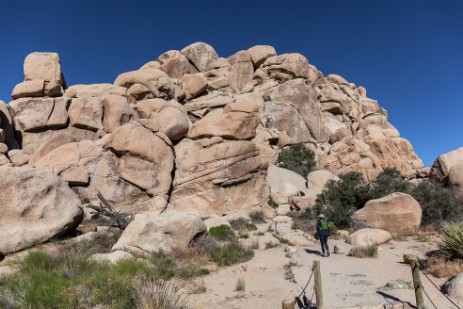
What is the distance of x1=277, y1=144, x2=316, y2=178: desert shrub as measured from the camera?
3088 cm

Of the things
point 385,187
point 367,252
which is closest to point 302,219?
point 385,187

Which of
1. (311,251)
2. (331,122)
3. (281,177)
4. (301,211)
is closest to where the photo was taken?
(311,251)

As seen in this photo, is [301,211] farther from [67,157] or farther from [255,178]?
[67,157]

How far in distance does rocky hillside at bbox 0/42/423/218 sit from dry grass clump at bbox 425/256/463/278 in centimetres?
1299

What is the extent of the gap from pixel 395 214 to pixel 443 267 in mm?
8485

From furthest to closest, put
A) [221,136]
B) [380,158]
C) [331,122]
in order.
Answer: [331,122]
[380,158]
[221,136]

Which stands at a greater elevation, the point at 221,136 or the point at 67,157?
the point at 221,136

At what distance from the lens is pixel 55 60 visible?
30.2 meters

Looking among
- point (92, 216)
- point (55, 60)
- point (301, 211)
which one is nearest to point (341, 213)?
point (301, 211)

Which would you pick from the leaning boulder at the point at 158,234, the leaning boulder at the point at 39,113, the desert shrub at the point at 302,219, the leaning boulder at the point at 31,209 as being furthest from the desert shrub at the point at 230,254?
the leaning boulder at the point at 39,113

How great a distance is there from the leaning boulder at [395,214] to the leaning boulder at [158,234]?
34.1 feet

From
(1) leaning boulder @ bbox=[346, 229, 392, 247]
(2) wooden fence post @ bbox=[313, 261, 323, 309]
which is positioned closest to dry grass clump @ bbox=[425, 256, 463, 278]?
(1) leaning boulder @ bbox=[346, 229, 392, 247]

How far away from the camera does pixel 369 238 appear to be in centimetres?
1448

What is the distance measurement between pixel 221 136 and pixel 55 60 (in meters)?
18.7
